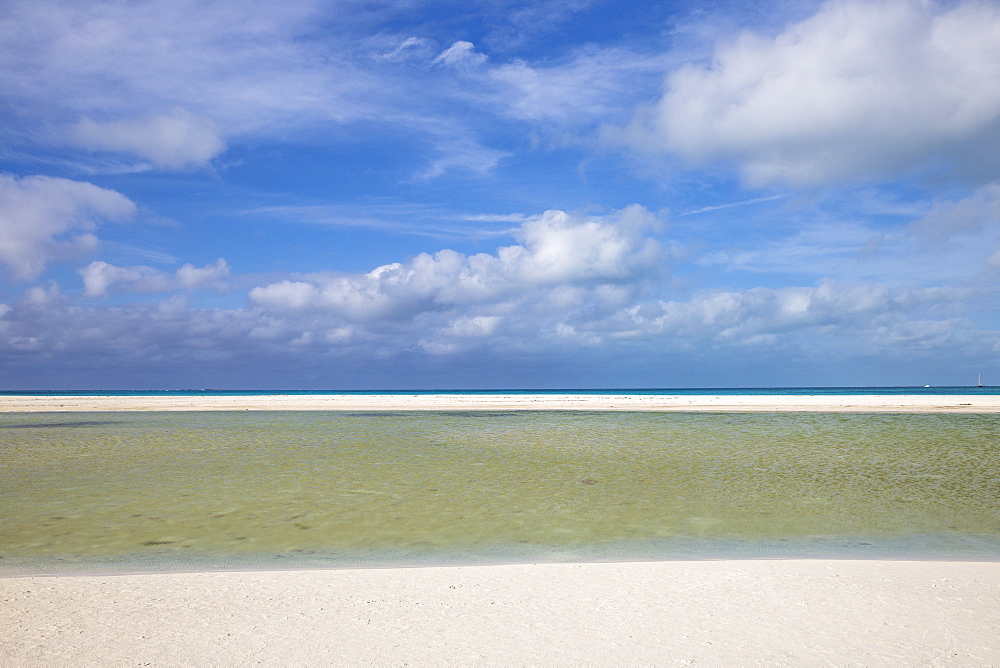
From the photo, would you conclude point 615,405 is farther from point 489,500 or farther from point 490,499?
point 489,500

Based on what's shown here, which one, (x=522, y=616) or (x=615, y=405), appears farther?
(x=615, y=405)

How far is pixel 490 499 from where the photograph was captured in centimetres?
1510

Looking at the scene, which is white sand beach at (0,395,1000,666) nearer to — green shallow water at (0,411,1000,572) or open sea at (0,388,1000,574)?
open sea at (0,388,1000,574)

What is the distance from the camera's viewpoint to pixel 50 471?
67.2 ft

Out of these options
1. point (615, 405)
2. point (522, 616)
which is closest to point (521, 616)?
point (522, 616)

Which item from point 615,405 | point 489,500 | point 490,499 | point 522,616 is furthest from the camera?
point 615,405

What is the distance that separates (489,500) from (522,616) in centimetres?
809

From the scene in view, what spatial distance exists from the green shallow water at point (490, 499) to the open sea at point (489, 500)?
71mm

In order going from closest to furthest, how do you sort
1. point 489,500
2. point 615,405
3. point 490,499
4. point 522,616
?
point 522,616 < point 489,500 < point 490,499 < point 615,405

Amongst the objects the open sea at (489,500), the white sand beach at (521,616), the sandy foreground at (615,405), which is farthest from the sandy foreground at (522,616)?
the sandy foreground at (615,405)

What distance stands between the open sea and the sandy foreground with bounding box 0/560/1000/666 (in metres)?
1.45

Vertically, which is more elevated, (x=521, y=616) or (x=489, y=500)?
(x=521, y=616)

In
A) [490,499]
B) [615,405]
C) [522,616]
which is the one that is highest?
[522,616]

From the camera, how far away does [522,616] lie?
6.95 meters
